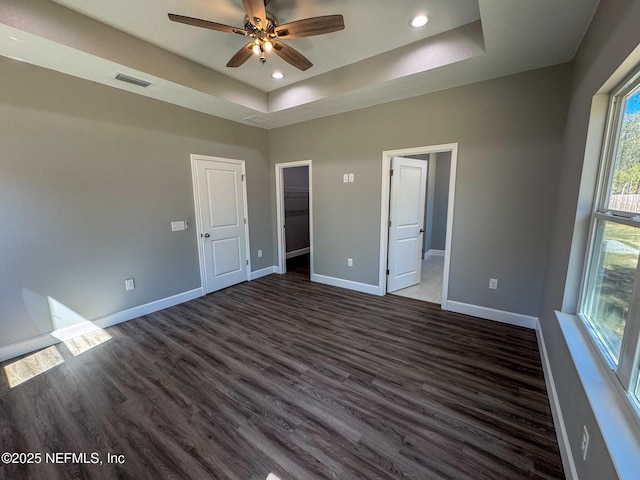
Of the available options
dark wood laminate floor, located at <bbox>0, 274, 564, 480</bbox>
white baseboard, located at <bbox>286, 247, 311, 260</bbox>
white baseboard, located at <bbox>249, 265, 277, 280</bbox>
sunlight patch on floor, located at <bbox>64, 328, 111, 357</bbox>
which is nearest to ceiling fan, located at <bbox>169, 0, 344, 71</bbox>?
A: dark wood laminate floor, located at <bbox>0, 274, 564, 480</bbox>

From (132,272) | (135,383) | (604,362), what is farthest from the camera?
(132,272)

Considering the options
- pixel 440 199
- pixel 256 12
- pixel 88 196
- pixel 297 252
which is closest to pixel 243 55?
pixel 256 12

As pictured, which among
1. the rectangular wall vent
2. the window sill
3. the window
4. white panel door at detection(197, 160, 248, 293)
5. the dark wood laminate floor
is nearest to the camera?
the window sill

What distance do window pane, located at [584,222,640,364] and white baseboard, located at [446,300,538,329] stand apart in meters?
1.35

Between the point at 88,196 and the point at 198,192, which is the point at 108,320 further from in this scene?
the point at 198,192

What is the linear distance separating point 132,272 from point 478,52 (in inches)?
174

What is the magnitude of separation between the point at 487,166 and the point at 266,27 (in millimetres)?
2627

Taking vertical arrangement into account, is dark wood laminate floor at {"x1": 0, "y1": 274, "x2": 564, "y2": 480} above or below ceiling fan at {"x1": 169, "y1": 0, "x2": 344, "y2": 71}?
below

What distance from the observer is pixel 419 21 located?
7.41 feet

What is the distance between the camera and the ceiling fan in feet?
6.14

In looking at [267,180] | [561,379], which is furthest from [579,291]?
[267,180]

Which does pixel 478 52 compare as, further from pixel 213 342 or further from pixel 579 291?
pixel 213 342

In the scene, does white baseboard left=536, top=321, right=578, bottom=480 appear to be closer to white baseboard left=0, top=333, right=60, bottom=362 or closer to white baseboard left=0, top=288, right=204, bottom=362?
white baseboard left=0, top=288, right=204, bottom=362

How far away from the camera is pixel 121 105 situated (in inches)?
117
